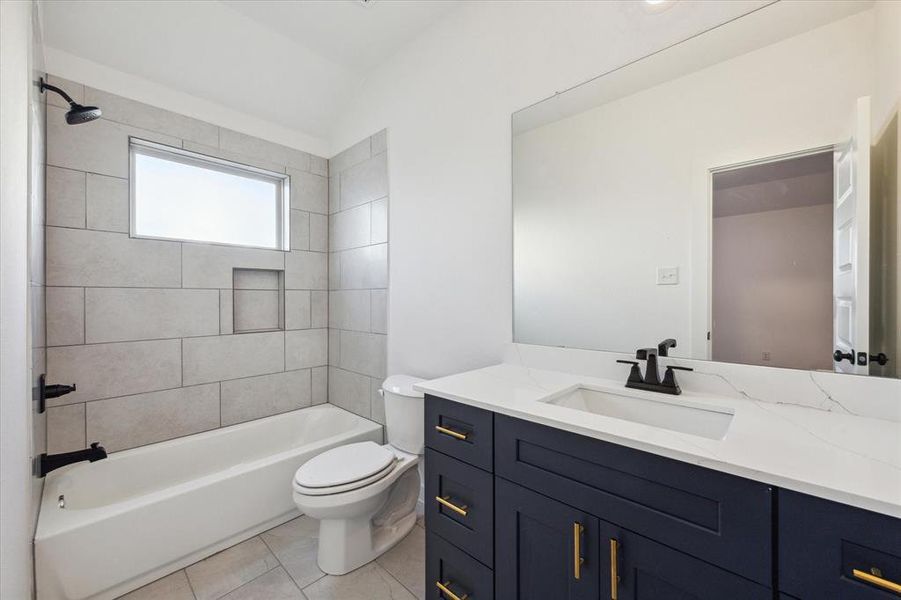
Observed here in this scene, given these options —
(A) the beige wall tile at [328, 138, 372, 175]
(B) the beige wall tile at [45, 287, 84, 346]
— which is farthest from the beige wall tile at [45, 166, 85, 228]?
(A) the beige wall tile at [328, 138, 372, 175]

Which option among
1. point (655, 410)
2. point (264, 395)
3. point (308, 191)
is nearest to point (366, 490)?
point (655, 410)

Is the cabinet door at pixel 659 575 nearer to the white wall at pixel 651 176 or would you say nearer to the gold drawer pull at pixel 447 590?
the gold drawer pull at pixel 447 590

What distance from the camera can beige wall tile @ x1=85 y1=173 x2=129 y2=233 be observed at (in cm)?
196

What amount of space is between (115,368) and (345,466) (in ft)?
4.83

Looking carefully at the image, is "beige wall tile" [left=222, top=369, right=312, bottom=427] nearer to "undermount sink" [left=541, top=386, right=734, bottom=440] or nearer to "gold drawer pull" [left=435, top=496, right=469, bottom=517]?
"gold drawer pull" [left=435, top=496, right=469, bottom=517]

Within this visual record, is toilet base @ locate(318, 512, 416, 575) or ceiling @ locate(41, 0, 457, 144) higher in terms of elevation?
ceiling @ locate(41, 0, 457, 144)

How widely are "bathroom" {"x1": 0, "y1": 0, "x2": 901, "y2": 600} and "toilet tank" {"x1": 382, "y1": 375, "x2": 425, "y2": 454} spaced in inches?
0.8

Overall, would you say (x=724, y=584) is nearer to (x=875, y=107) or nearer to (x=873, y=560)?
(x=873, y=560)

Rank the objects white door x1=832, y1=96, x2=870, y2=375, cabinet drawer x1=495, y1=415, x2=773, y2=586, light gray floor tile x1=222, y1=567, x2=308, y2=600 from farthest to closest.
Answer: light gray floor tile x1=222, y1=567, x2=308, y2=600 < white door x1=832, y1=96, x2=870, y2=375 < cabinet drawer x1=495, y1=415, x2=773, y2=586

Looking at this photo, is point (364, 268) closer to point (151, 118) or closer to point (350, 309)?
point (350, 309)

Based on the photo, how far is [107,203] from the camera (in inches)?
78.7

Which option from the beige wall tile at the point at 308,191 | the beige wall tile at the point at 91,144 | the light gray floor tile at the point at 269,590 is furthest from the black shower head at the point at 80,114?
the light gray floor tile at the point at 269,590

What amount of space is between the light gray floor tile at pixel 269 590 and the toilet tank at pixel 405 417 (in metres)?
0.73

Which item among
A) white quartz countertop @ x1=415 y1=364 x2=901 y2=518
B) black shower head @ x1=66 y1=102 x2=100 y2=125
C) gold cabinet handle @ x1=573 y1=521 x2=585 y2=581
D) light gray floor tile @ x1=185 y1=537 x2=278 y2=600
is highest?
black shower head @ x1=66 y1=102 x2=100 y2=125
